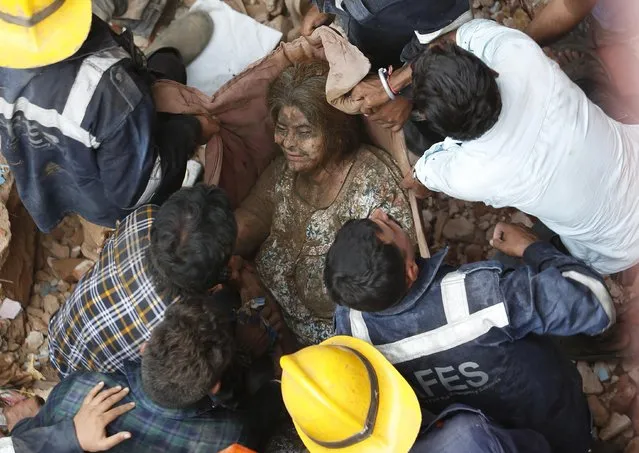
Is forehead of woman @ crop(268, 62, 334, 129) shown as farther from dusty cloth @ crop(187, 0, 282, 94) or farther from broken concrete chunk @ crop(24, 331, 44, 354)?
broken concrete chunk @ crop(24, 331, 44, 354)

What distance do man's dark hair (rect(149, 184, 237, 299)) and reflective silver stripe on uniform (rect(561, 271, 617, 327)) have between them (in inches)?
51.4

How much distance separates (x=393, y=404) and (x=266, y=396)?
0.89 m

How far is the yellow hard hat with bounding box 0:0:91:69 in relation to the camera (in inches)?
98.3

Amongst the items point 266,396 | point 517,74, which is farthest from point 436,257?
point 266,396

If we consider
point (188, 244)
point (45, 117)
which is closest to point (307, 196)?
point (188, 244)

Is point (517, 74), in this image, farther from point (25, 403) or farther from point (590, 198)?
point (25, 403)

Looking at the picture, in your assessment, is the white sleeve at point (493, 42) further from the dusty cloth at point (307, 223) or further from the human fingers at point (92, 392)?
the human fingers at point (92, 392)

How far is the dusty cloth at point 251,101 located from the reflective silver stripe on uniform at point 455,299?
3.11 feet

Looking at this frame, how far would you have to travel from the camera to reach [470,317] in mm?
2154

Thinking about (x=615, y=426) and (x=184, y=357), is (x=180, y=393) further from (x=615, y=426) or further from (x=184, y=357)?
(x=615, y=426)

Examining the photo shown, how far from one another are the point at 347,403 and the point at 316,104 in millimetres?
1672

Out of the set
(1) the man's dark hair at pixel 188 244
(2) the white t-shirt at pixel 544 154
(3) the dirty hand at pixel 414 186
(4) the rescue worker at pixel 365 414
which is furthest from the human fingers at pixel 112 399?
(3) the dirty hand at pixel 414 186

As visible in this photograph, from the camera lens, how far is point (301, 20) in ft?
13.5

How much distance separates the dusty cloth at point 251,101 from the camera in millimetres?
2793
